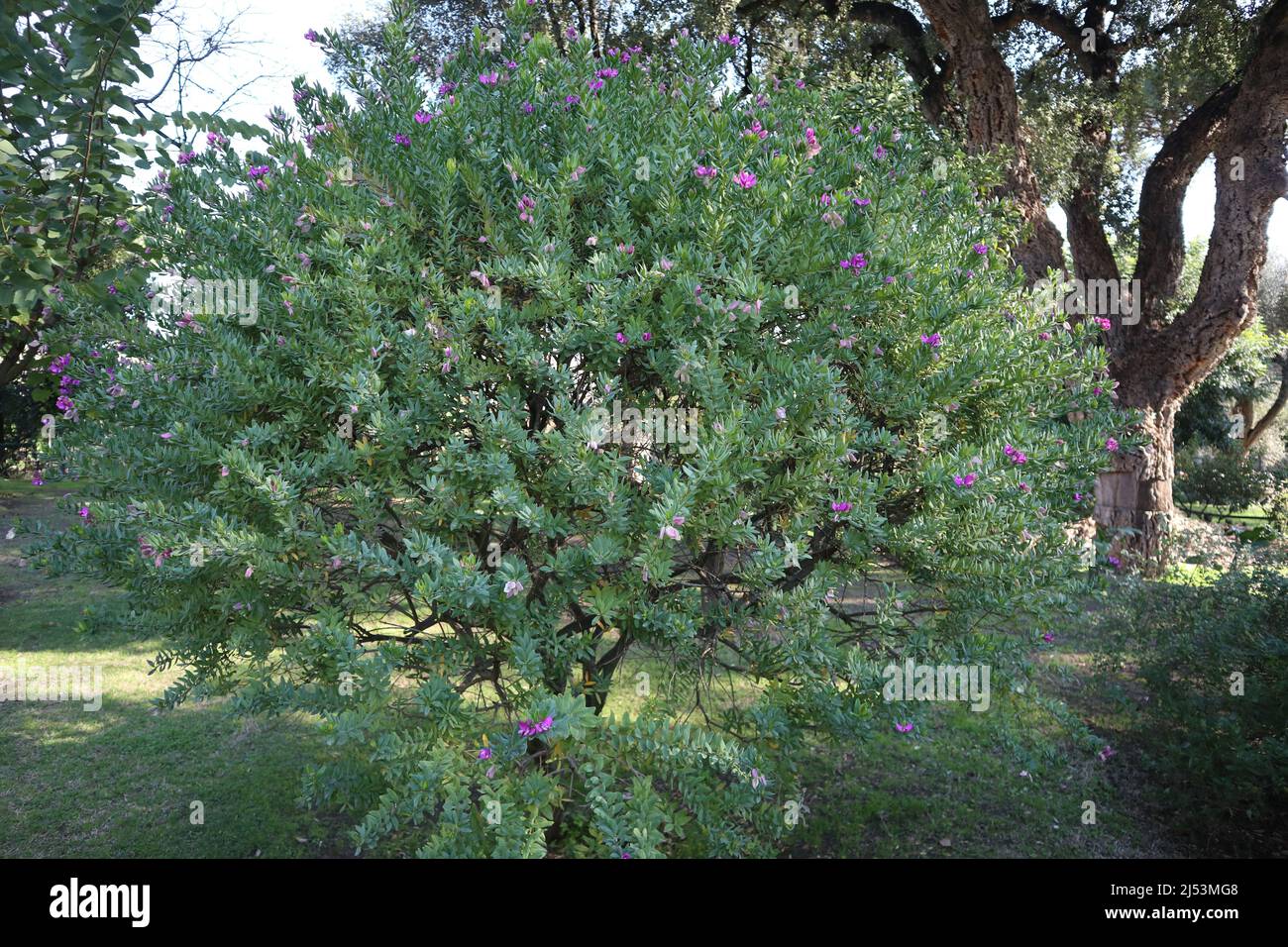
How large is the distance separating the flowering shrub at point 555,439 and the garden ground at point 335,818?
90 cm

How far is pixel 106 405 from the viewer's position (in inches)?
158

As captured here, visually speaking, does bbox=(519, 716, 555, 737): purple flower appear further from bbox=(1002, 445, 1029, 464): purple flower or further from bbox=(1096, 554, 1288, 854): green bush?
bbox=(1096, 554, 1288, 854): green bush

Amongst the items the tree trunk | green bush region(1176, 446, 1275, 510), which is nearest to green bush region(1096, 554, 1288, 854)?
the tree trunk

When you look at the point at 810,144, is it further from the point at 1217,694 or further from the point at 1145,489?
the point at 1145,489

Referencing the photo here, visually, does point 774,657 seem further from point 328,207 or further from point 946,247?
point 328,207

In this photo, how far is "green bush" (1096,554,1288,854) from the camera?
4.85 meters

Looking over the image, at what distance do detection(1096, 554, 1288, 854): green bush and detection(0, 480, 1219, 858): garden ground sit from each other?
0.32m

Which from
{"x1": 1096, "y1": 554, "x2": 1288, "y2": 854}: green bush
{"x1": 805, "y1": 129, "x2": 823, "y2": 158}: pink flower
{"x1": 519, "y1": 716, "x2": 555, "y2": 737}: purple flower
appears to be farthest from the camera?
{"x1": 1096, "y1": 554, "x2": 1288, "y2": 854}: green bush

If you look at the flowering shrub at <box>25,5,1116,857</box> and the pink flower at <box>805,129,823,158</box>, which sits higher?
the pink flower at <box>805,129,823,158</box>

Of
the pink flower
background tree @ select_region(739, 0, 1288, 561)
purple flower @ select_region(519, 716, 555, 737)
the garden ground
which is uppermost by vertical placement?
background tree @ select_region(739, 0, 1288, 561)

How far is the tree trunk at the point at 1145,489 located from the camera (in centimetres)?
1176

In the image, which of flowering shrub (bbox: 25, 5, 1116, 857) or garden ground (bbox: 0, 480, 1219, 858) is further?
garden ground (bbox: 0, 480, 1219, 858)
